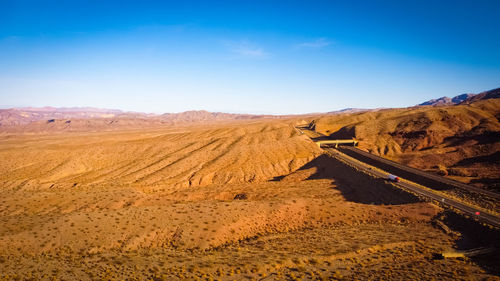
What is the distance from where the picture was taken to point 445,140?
68.1m

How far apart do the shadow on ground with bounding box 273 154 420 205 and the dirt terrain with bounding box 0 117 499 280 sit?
20 cm

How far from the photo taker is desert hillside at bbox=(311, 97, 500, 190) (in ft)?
146

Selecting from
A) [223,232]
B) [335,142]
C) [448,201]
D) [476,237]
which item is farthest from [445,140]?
[223,232]

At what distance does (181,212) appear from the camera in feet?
83.2

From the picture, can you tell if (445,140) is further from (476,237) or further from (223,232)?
(223,232)

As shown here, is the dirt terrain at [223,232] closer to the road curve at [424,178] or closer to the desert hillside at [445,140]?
the road curve at [424,178]

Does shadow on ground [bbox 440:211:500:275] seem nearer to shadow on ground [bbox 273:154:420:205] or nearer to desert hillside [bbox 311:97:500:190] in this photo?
shadow on ground [bbox 273:154:420:205]

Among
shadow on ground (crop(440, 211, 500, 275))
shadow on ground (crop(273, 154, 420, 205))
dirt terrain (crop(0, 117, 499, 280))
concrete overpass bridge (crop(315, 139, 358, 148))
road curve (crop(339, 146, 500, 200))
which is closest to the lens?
dirt terrain (crop(0, 117, 499, 280))

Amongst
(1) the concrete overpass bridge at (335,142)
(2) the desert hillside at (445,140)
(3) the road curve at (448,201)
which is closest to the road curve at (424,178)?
(3) the road curve at (448,201)

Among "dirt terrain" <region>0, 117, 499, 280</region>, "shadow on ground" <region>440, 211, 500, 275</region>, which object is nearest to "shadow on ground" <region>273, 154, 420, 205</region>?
"dirt terrain" <region>0, 117, 499, 280</region>

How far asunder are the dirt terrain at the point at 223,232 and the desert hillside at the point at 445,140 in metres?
23.9

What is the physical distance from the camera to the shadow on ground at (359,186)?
31.5 metres

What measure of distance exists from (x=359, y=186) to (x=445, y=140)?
55002 mm

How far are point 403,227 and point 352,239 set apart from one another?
293 inches
